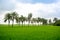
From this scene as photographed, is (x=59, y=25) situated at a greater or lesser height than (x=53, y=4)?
lesser

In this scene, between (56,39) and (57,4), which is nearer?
(56,39)

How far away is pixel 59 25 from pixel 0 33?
4.26 m

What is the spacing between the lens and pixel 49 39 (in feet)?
19.5

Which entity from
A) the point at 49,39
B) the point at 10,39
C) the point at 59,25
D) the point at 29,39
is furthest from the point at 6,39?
the point at 59,25

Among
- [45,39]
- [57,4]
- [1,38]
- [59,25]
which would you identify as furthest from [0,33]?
[59,25]

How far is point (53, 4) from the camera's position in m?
6.93

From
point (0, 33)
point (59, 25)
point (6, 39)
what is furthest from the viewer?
point (59, 25)

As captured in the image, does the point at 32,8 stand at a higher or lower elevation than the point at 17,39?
higher

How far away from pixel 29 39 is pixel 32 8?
6.12 feet

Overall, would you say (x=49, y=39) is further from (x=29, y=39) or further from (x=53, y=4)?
(x=53, y=4)

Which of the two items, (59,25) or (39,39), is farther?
(59,25)

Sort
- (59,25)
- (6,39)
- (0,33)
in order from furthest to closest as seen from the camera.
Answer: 1. (59,25)
2. (0,33)
3. (6,39)

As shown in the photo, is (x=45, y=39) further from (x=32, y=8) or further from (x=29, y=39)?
(x=32, y=8)

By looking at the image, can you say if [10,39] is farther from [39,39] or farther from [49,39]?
[49,39]
